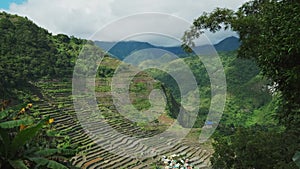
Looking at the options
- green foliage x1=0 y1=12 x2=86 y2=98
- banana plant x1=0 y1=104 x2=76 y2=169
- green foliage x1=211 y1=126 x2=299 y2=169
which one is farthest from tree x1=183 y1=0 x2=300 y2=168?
green foliage x1=0 y1=12 x2=86 y2=98

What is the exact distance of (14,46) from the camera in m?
17.4

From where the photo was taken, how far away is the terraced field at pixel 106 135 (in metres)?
9.21

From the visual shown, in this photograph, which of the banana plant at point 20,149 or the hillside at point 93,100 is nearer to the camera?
the banana plant at point 20,149

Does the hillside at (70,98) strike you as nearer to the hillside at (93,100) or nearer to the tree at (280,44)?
the hillside at (93,100)

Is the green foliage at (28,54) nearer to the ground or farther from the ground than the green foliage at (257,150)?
farther from the ground

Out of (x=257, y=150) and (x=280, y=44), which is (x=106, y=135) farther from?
(x=280, y=44)

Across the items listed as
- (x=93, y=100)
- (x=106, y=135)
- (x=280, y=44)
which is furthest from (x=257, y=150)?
(x=93, y=100)

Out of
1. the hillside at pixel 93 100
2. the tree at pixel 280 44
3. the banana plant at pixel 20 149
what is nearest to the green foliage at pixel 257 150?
the tree at pixel 280 44

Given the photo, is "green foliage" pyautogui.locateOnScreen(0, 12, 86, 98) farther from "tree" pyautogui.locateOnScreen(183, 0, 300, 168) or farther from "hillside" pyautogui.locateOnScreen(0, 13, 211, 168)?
"tree" pyautogui.locateOnScreen(183, 0, 300, 168)

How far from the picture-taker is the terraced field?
9.21 metres

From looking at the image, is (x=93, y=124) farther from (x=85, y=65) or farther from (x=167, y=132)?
(x=85, y=65)

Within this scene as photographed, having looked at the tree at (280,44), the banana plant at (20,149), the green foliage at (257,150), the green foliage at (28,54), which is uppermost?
the green foliage at (28,54)

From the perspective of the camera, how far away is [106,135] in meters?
11.8

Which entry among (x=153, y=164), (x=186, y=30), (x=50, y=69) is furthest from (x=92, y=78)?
(x=186, y=30)
